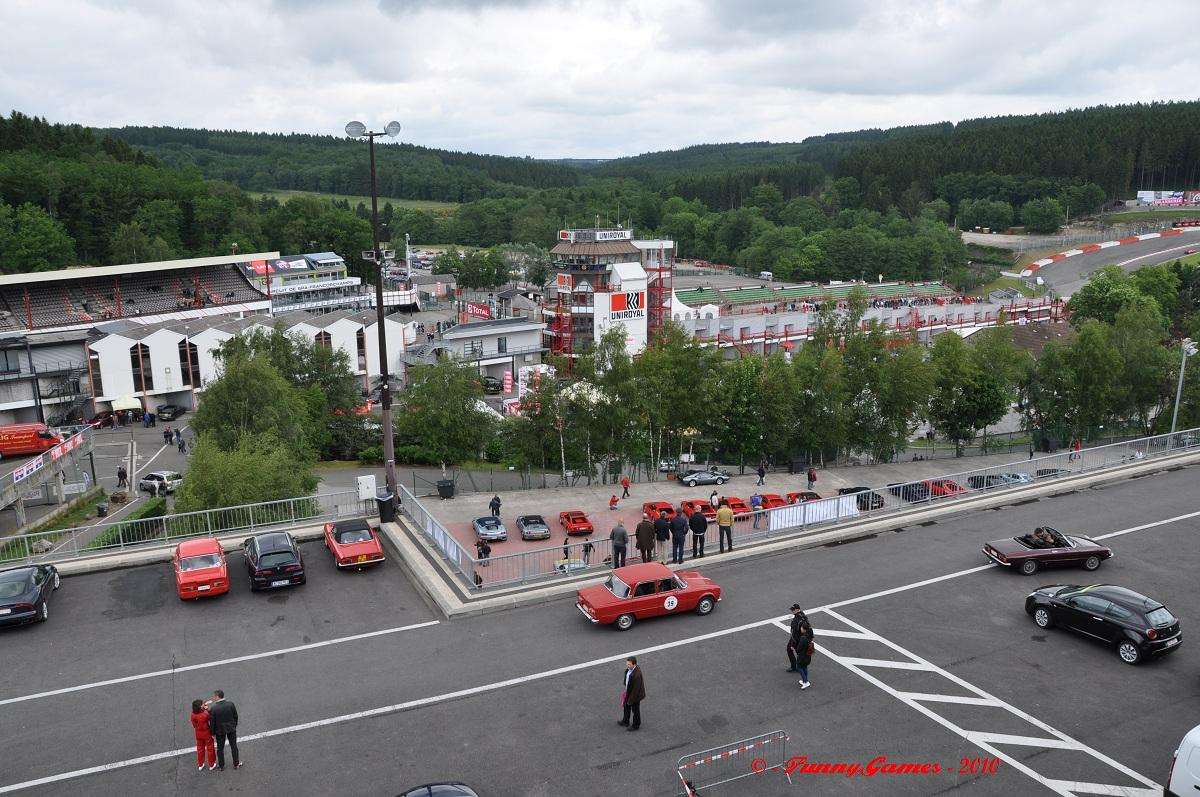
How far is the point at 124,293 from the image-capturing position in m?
71.2

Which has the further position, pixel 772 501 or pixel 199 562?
pixel 772 501

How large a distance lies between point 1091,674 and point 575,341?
6276 centimetres

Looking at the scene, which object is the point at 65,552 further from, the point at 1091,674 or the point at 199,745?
the point at 1091,674

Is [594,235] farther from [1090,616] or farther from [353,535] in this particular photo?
[1090,616]

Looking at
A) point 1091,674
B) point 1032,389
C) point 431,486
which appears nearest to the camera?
point 1091,674

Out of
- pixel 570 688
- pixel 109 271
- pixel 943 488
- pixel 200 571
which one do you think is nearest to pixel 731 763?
pixel 570 688

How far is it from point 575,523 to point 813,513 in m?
10.5

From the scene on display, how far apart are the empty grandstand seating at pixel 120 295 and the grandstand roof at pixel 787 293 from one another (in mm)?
47096

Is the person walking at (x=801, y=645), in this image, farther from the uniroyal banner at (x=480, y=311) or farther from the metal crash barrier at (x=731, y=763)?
the uniroyal banner at (x=480, y=311)

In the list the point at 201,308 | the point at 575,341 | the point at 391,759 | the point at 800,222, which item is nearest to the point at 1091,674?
the point at 391,759

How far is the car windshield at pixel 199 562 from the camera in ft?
56.6

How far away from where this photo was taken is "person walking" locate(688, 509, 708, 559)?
19.0 m

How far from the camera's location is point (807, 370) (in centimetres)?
4247

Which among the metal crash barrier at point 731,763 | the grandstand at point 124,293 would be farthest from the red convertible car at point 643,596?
the grandstand at point 124,293
